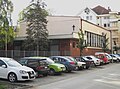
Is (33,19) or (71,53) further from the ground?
(33,19)

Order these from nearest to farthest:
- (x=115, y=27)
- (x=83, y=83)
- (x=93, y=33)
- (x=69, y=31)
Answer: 1. (x=83, y=83)
2. (x=69, y=31)
3. (x=93, y=33)
4. (x=115, y=27)

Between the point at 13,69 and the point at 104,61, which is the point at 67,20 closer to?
the point at 104,61

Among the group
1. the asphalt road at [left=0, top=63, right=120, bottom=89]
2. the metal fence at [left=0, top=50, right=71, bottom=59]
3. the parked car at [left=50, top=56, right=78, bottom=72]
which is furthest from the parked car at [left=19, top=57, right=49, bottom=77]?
the metal fence at [left=0, top=50, right=71, bottom=59]

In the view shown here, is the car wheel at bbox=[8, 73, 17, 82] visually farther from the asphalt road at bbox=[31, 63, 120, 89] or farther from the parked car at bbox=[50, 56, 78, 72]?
the parked car at bbox=[50, 56, 78, 72]

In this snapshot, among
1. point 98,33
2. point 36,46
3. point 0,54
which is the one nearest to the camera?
Result: point 0,54

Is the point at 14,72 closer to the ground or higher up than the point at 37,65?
closer to the ground

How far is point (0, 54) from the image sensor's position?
110 feet

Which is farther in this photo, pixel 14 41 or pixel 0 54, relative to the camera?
pixel 14 41

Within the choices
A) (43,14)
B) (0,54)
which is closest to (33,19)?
(43,14)

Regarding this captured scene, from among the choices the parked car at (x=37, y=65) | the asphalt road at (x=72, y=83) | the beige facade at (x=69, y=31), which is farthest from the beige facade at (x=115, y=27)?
the asphalt road at (x=72, y=83)

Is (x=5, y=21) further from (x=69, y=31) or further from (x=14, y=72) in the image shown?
(x=14, y=72)

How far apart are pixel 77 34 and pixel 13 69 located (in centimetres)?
2711

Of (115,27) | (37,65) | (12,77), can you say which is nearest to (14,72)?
(12,77)

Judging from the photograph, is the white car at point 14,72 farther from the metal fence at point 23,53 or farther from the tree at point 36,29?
the tree at point 36,29
